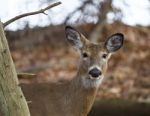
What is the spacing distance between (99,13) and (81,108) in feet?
15.0

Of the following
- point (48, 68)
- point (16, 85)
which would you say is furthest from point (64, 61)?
point (16, 85)

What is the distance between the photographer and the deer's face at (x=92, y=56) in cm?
839

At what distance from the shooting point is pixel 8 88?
16.6ft

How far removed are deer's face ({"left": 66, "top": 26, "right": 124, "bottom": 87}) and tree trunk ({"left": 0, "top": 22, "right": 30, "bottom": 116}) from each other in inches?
128

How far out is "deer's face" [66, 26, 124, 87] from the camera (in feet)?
27.5

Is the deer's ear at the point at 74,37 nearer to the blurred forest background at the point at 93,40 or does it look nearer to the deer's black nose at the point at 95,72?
the deer's black nose at the point at 95,72

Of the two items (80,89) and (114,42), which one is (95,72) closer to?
(80,89)

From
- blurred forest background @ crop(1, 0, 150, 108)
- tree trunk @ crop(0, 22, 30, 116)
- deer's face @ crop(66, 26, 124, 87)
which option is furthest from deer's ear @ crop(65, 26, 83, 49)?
tree trunk @ crop(0, 22, 30, 116)

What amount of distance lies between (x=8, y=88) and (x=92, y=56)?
3.56 meters

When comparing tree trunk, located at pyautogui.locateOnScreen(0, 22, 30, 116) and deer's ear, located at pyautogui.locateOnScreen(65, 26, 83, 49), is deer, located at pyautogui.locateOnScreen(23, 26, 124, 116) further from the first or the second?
tree trunk, located at pyautogui.locateOnScreen(0, 22, 30, 116)

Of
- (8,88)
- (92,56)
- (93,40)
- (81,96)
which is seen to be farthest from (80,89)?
(93,40)

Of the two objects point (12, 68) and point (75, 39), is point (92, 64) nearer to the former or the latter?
point (75, 39)

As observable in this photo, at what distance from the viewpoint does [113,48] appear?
9086 millimetres

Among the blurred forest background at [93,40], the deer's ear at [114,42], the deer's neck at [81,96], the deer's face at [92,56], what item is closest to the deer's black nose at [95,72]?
the deer's face at [92,56]
